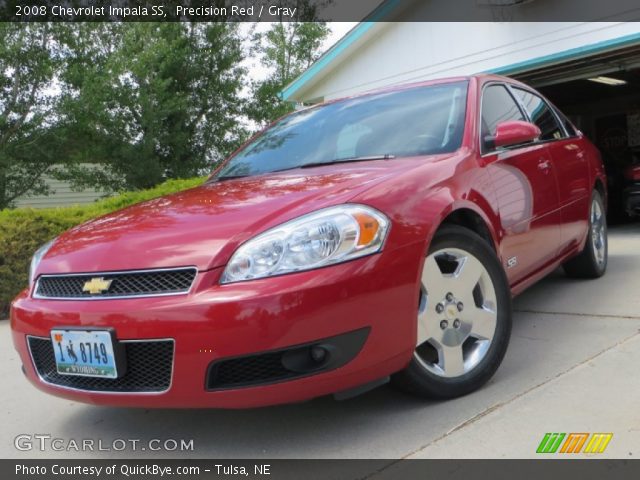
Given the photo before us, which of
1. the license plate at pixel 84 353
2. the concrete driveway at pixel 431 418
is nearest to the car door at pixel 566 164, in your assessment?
the concrete driveway at pixel 431 418

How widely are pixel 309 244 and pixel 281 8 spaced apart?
2805 centimetres

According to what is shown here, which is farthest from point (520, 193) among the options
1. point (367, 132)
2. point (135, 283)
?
point (135, 283)

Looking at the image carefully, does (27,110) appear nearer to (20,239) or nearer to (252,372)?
(20,239)

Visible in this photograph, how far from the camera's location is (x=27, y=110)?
16.0 metres

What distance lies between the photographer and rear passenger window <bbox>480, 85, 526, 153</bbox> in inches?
134

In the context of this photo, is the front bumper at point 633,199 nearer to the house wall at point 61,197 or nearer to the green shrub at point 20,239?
the green shrub at point 20,239

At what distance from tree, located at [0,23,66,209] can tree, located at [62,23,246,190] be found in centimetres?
59

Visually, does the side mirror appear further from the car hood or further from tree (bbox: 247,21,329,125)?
tree (bbox: 247,21,329,125)

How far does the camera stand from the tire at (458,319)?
2516 millimetres

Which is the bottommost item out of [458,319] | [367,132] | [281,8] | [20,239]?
[20,239]

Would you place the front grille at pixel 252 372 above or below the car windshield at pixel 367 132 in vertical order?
below

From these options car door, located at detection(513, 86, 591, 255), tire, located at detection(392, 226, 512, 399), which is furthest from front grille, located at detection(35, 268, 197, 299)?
car door, located at detection(513, 86, 591, 255)

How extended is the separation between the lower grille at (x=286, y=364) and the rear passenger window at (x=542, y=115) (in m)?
2.48

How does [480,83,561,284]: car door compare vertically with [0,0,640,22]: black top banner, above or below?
below
